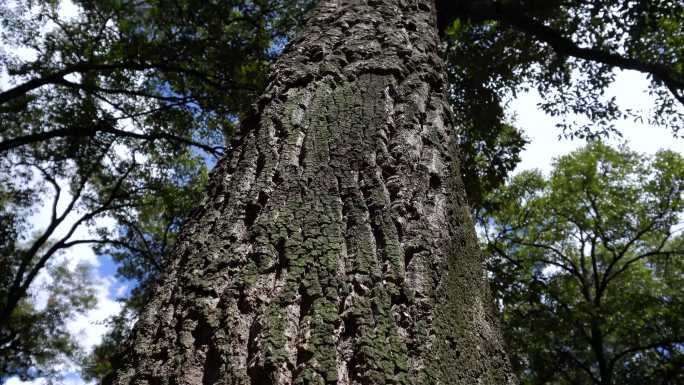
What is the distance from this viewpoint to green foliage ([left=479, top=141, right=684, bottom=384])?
10805 mm

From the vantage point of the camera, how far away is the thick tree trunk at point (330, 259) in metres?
0.84

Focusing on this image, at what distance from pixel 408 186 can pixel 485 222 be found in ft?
31.5

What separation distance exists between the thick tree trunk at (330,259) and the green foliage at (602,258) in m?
9.50

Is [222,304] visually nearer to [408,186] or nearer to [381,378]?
[381,378]

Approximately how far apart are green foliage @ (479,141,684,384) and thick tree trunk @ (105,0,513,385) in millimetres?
9504

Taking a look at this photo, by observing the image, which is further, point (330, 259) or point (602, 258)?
point (602, 258)

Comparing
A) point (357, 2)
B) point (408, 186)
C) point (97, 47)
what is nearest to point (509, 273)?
point (357, 2)

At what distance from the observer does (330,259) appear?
99 cm

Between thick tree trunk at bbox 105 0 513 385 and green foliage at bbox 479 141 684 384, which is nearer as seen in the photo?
thick tree trunk at bbox 105 0 513 385

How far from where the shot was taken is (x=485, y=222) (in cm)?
1023

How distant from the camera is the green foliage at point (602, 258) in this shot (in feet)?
35.4

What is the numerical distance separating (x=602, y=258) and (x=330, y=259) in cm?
1732

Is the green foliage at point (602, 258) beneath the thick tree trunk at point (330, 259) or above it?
→ above

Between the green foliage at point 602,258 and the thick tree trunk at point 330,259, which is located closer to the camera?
the thick tree trunk at point 330,259
